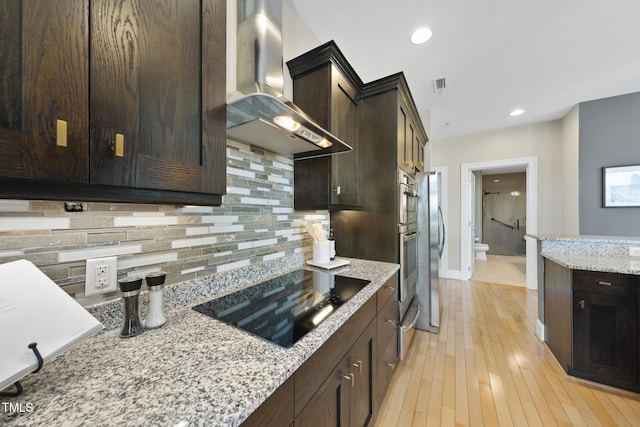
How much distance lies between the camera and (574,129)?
126 inches

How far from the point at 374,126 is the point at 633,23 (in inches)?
84.2

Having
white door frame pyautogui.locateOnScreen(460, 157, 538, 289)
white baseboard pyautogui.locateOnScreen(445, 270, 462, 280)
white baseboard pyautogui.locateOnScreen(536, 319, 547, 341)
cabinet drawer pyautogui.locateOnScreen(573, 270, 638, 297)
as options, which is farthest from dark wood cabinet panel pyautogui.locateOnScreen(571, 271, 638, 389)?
white baseboard pyautogui.locateOnScreen(445, 270, 462, 280)

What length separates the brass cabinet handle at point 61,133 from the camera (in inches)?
18.9

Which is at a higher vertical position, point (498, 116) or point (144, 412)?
point (498, 116)

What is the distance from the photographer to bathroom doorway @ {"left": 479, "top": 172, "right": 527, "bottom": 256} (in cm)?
691

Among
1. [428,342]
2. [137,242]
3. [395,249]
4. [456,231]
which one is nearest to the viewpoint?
[137,242]

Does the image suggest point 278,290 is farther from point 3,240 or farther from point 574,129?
point 574,129

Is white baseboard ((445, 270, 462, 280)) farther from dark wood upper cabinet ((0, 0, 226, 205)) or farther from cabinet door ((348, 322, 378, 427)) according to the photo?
dark wood upper cabinet ((0, 0, 226, 205))

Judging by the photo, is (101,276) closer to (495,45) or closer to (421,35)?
(421,35)

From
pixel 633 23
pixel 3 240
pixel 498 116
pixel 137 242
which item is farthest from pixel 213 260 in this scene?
pixel 498 116

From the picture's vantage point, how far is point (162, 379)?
54 cm

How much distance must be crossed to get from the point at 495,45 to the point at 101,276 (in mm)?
3100

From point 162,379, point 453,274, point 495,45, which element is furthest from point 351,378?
point 453,274

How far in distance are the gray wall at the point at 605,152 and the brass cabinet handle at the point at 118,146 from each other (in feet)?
15.3
